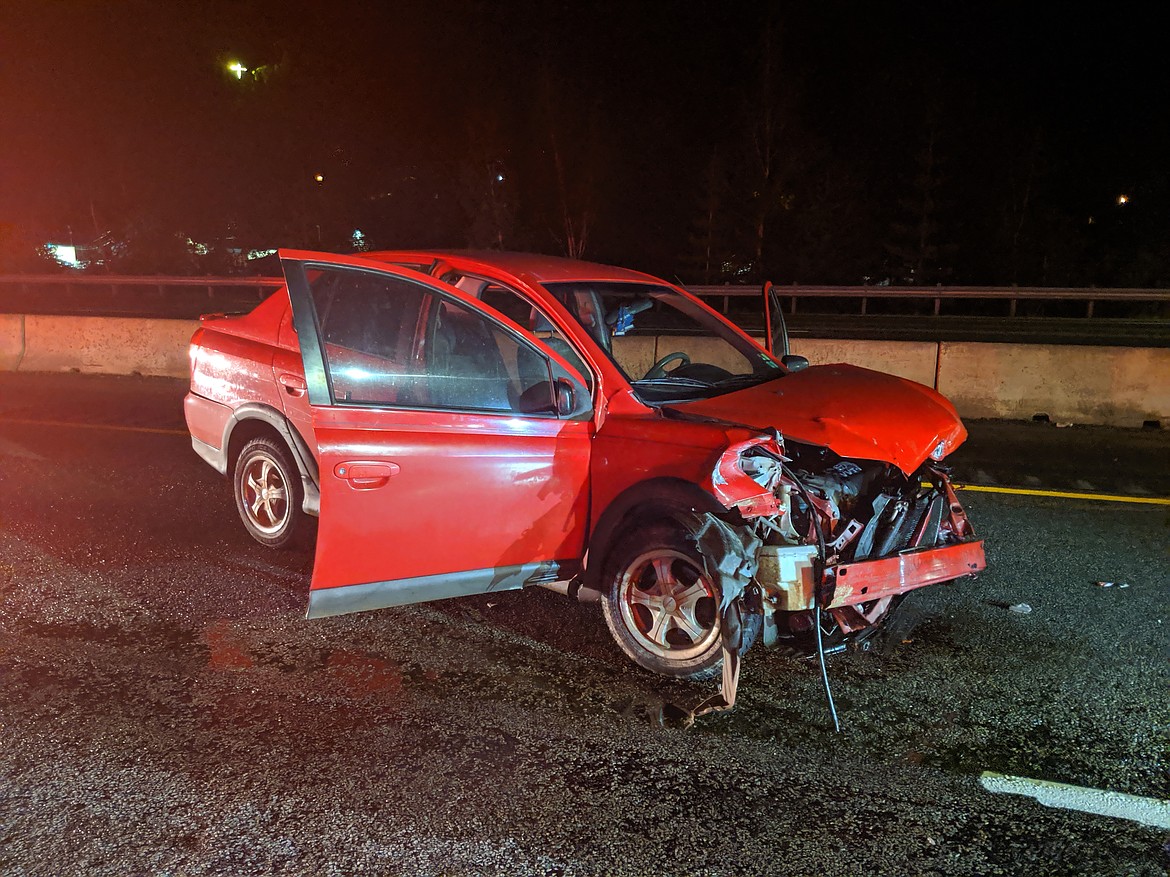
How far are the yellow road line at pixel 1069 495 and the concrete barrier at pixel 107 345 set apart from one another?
10.6 metres

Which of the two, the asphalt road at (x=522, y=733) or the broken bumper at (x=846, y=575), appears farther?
the broken bumper at (x=846, y=575)

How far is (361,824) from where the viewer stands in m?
2.95

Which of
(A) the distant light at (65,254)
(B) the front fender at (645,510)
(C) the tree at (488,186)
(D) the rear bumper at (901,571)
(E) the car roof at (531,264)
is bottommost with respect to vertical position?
(D) the rear bumper at (901,571)

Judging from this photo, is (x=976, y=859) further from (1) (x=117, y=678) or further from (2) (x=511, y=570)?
(1) (x=117, y=678)

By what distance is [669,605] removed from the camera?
3955 mm

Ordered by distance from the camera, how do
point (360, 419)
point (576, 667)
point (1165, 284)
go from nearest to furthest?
point (360, 419), point (576, 667), point (1165, 284)

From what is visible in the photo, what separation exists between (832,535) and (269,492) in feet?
11.6

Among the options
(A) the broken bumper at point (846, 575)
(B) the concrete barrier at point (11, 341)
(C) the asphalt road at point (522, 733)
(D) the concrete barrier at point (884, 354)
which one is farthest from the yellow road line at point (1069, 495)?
(B) the concrete barrier at point (11, 341)

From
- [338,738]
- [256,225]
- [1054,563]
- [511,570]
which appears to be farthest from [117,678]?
[256,225]

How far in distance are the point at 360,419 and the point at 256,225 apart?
150ft

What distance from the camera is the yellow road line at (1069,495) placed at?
7047mm

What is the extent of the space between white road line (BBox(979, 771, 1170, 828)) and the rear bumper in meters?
0.83

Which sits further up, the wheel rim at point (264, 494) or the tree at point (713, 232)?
the tree at point (713, 232)

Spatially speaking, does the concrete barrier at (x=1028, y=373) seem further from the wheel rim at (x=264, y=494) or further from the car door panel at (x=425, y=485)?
the car door panel at (x=425, y=485)
